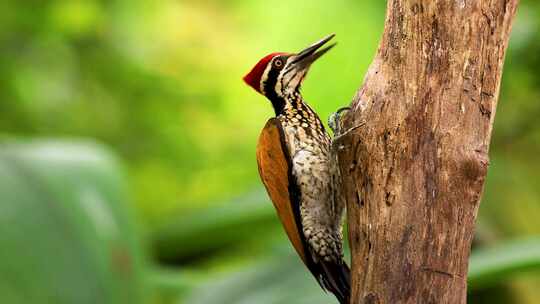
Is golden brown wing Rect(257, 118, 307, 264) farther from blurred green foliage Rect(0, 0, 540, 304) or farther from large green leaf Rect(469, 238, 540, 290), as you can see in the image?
blurred green foliage Rect(0, 0, 540, 304)

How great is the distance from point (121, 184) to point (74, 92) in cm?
216

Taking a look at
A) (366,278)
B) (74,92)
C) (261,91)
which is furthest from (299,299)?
(74,92)

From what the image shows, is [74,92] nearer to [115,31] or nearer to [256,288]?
[115,31]

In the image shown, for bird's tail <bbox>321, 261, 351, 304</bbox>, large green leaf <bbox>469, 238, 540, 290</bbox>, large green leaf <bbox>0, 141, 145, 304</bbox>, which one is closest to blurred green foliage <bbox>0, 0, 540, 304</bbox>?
large green leaf <bbox>0, 141, 145, 304</bbox>

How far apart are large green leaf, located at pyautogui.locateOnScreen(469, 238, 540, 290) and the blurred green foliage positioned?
0.97m

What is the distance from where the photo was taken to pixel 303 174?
229 centimetres

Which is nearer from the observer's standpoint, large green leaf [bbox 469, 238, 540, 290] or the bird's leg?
the bird's leg

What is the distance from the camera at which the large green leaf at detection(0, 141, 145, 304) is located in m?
2.71

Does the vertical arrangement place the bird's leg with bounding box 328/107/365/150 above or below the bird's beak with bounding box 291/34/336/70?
below

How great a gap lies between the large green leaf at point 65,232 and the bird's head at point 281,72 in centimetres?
72

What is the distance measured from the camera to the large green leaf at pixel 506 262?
7.85 ft

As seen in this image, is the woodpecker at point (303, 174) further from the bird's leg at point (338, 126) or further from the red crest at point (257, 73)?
the bird's leg at point (338, 126)

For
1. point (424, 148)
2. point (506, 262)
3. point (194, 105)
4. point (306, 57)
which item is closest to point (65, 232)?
point (306, 57)

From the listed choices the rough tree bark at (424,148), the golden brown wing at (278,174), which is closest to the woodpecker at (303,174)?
the golden brown wing at (278,174)
